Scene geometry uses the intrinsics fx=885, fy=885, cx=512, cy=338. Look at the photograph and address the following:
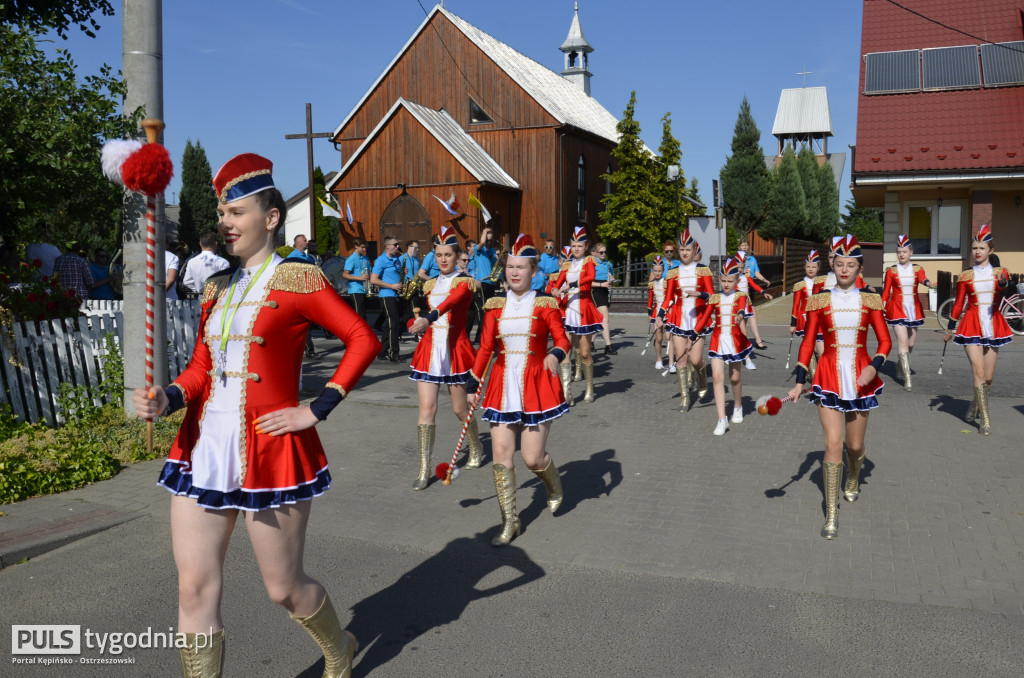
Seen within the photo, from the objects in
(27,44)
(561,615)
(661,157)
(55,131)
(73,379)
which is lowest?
(561,615)

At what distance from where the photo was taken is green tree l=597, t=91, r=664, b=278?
112 feet

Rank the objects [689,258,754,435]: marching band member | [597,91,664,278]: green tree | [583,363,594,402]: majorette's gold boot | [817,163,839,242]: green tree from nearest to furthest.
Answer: [689,258,754,435]: marching band member, [583,363,594,402]: majorette's gold boot, [597,91,664,278]: green tree, [817,163,839,242]: green tree

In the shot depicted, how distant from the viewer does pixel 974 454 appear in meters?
8.35

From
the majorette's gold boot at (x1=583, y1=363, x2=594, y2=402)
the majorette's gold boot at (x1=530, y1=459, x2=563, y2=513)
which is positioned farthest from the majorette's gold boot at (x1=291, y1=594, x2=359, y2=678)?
the majorette's gold boot at (x1=583, y1=363, x2=594, y2=402)

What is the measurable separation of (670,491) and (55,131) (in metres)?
6.57

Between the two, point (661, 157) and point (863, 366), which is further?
point (661, 157)

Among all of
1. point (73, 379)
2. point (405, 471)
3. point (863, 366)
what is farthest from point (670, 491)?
point (73, 379)

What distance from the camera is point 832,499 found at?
239 inches

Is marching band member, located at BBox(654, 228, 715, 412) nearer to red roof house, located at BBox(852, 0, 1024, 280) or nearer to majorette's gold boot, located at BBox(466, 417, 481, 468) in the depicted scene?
majorette's gold boot, located at BBox(466, 417, 481, 468)

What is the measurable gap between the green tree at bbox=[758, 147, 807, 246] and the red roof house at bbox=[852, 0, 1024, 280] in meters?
26.1

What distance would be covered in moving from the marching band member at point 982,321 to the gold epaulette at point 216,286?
811 cm

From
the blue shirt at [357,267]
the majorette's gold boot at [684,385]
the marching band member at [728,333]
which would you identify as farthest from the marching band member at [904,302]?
the blue shirt at [357,267]

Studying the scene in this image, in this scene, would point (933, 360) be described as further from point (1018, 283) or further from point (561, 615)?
point (561, 615)

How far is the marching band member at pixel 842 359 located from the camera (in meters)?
6.18
